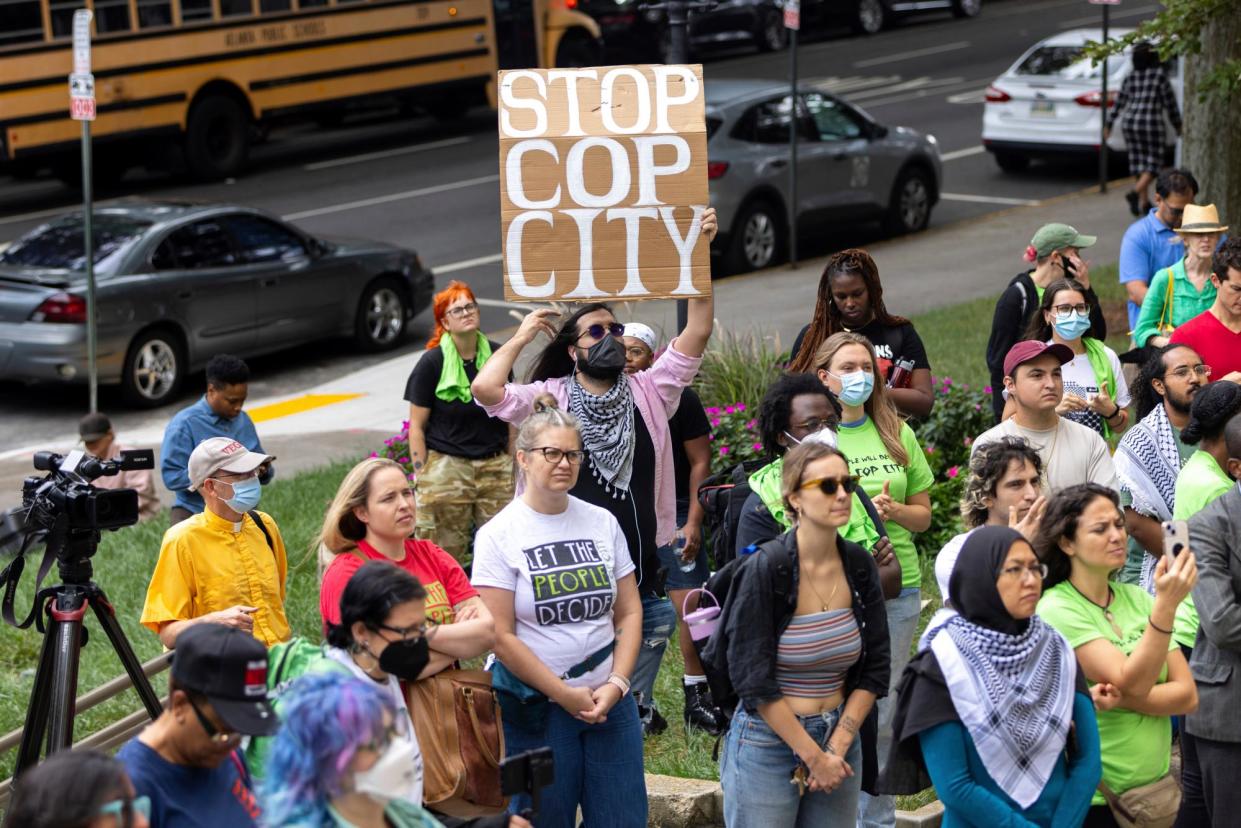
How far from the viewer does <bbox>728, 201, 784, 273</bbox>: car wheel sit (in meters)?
17.2

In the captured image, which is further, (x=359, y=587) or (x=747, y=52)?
(x=747, y=52)

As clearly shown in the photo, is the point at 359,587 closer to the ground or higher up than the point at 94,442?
higher up

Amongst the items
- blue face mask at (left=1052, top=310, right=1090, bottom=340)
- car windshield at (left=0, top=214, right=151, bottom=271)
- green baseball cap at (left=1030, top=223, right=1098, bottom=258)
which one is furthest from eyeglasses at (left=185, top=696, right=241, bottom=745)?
car windshield at (left=0, top=214, right=151, bottom=271)

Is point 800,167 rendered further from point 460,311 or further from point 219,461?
point 219,461

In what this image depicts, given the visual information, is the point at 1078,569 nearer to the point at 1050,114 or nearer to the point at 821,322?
the point at 821,322

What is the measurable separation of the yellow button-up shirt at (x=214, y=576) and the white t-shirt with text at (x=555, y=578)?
0.98m

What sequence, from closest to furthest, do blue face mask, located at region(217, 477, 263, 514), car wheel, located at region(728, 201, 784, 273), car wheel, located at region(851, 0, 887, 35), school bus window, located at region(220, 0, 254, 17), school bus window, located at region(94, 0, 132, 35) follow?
blue face mask, located at region(217, 477, 263, 514) → car wheel, located at region(728, 201, 784, 273) → school bus window, located at region(94, 0, 132, 35) → school bus window, located at region(220, 0, 254, 17) → car wheel, located at region(851, 0, 887, 35)

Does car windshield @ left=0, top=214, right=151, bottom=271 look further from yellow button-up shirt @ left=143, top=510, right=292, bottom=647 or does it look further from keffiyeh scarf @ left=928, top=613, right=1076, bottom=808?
keffiyeh scarf @ left=928, top=613, right=1076, bottom=808

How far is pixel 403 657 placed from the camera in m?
4.58

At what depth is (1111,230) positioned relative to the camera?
17.6 metres

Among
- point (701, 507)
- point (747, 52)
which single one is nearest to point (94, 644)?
point (701, 507)

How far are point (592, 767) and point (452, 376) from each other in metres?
3.09

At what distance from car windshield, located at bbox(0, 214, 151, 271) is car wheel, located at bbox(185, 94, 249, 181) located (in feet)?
25.0

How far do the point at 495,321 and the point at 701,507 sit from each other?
9446mm
